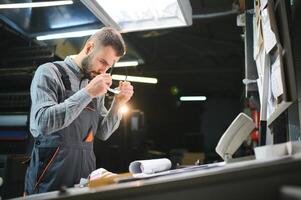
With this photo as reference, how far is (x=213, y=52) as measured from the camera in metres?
6.48

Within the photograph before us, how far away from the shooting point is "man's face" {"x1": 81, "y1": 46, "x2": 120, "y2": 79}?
1.70 meters

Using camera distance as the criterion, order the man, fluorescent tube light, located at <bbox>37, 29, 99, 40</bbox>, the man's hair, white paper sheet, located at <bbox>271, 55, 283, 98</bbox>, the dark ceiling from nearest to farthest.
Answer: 1. white paper sheet, located at <bbox>271, 55, 283, 98</bbox>
2. the man
3. the man's hair
4. fluorescent tube light, located at <bbox>37, 29, 99, 40</bbox>
5. the dark ceiling

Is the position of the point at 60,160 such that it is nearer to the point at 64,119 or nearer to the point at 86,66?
the point at 64,119

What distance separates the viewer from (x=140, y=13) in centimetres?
169

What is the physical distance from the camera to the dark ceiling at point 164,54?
4176 mm

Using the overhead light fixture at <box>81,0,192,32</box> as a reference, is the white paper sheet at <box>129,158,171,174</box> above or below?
below

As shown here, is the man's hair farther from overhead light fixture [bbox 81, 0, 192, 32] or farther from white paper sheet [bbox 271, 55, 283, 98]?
white paper sheet [bbox 271, 55, 283, 98]

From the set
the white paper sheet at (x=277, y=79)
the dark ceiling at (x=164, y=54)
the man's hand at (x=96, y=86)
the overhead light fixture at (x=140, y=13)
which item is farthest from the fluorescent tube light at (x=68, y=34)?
the white paper sheet at (x=277, y=79)

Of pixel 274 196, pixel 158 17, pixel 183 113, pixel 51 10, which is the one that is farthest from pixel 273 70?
pixel 183 113

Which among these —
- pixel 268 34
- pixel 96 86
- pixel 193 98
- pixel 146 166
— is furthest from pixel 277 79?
pixel 193 98

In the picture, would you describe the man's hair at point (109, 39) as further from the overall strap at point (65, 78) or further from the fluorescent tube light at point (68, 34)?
the fluorescent tube light at point (68, 34)

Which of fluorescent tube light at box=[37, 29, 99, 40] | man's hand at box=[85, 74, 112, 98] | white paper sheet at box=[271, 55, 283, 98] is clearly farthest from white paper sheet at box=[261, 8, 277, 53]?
fluorescent tube light at box=[37, 29, 99, 40]

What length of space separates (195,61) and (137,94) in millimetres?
1893

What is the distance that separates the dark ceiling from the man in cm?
230
